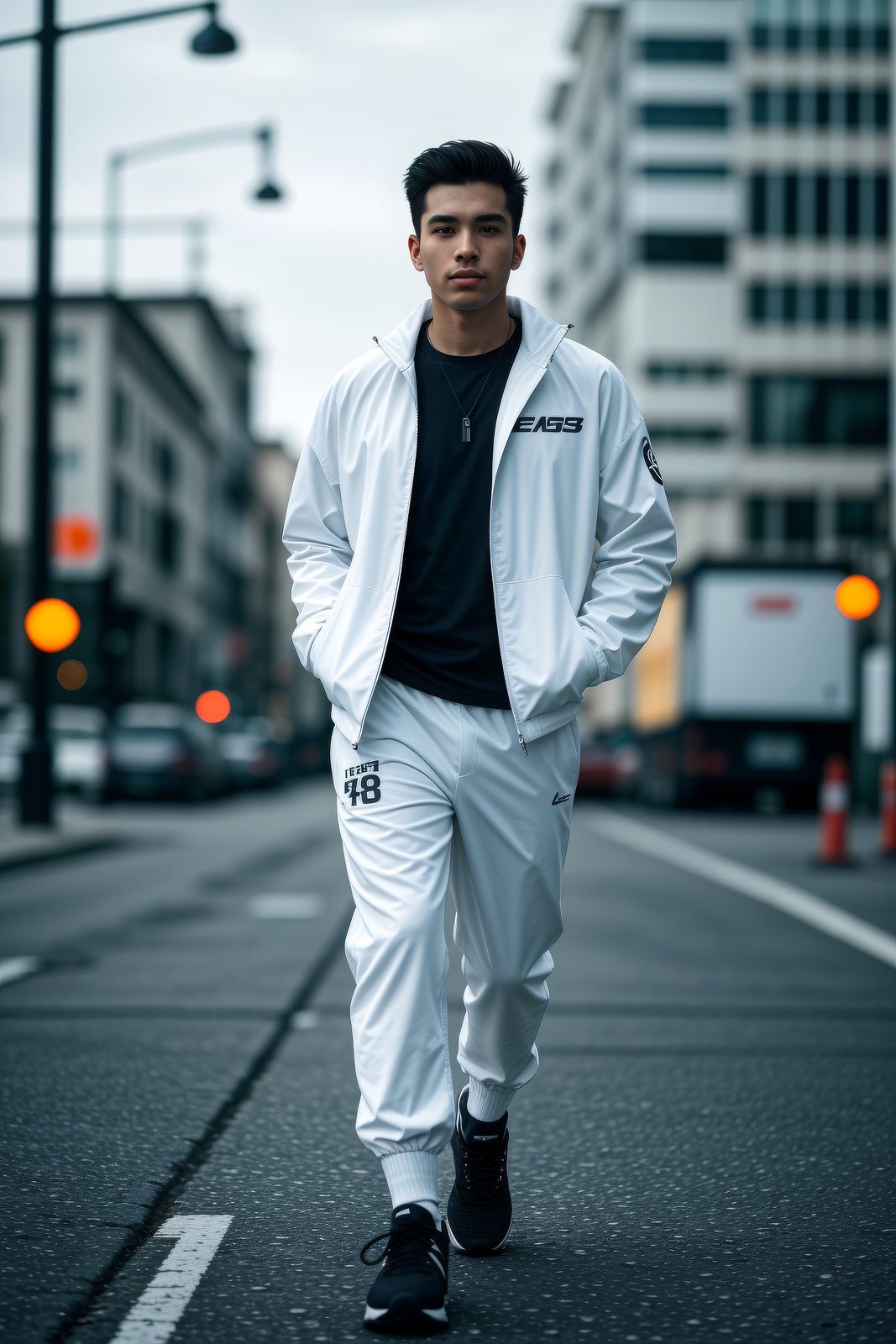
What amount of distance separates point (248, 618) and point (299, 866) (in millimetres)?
83278

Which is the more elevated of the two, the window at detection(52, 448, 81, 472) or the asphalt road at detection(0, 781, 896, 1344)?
the window at detection(52, 448, 81, 472)

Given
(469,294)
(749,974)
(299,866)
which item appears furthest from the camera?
(299,866)

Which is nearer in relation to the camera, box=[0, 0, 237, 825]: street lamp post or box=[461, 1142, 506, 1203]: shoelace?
box=[461, 1142, 506, 1203]: shoelace

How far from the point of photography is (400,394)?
3.89 metres

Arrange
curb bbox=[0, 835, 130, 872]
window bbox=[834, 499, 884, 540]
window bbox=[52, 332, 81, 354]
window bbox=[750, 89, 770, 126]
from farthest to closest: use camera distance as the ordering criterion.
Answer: window bbox=[750, 89, 770, 126]
window bbox=[834, 499, 884, 540]
window bbox=[52, 332, 81, 354]
curb bbox=[0, 835, 130, 872]

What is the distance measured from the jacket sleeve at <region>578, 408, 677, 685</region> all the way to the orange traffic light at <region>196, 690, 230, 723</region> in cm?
7289

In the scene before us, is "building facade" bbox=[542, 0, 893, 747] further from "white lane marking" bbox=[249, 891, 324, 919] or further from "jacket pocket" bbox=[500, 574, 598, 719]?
"jacket pocket" bbox=[500, 574, 598, 719]

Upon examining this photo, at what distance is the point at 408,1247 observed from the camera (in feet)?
11.6

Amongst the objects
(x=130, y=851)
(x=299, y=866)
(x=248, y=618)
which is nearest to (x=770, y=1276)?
(x=299, y=866)

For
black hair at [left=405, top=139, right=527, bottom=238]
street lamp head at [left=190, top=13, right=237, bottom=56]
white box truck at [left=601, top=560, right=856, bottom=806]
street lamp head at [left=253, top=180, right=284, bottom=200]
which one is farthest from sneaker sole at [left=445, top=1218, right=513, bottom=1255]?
white box truck at [left=601, top=560, right=856, bottom=806]

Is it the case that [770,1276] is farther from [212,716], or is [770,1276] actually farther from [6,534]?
[212,716]

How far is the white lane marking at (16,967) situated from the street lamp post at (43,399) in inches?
409

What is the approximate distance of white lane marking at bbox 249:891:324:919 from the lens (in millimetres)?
12044

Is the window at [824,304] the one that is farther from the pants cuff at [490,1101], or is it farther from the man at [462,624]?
the pants cuff at [490,1101]
